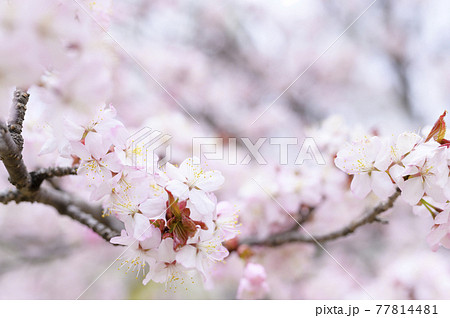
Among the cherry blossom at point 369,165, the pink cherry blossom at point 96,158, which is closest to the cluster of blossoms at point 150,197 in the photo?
the pink cherry blossom at point 96,158

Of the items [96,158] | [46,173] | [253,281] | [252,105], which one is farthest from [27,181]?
[252,105]

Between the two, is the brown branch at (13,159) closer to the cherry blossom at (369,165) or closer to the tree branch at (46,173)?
the tree branch at (46,173)

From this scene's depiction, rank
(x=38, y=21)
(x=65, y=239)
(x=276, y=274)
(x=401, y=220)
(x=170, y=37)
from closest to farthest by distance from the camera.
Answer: (x=38, y=21) → (x=276, y=274) → (x=65, y=239) → (x=170, y=37) → (x=401, y=220)

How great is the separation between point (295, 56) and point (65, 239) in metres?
1.36

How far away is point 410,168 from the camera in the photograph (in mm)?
442

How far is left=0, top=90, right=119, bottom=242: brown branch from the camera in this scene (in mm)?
420

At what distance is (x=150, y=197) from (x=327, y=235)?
38 centimetres

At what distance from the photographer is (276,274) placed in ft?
3.21

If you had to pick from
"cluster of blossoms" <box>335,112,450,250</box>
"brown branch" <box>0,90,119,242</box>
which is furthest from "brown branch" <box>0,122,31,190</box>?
"cluster of blossoms" <box>335,112,450,250</box>

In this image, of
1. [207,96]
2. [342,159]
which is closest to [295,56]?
[207,96]

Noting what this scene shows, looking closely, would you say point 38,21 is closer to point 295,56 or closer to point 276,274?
point 276,274

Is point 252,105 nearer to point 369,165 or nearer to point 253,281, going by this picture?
point 253,281
